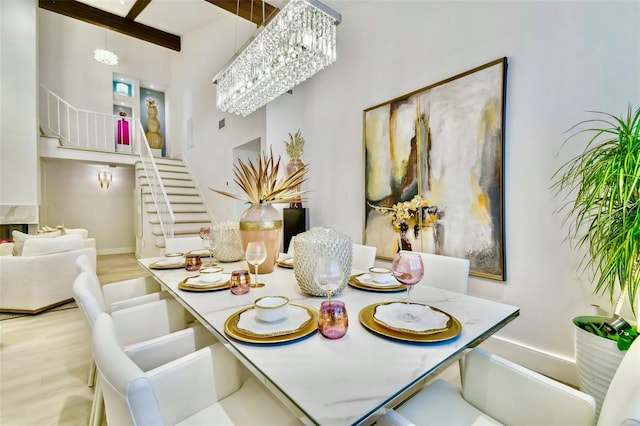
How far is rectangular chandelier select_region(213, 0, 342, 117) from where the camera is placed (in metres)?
2.04

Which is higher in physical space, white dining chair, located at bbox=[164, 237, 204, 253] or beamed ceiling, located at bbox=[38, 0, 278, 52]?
beamed ceiling, located at bbox=[38, 0, 278, 52]

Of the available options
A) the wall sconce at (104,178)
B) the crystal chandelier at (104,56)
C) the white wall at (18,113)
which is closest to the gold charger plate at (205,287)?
the white wall at (18,113)

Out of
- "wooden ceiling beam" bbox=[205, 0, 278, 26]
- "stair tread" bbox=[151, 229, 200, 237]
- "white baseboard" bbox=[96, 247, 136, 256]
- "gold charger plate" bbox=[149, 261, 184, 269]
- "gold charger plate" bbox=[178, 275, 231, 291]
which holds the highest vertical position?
"wooden ceiling beam" bbox=[205, 0, 278, 26]

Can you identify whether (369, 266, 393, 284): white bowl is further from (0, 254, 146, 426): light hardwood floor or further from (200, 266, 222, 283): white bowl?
(0, 254, 146, 426): light hardwood floor

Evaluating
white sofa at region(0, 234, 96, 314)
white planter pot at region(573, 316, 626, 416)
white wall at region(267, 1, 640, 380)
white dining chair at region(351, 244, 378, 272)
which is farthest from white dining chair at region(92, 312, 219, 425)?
white sofa at region(0, 234, 96, 314)

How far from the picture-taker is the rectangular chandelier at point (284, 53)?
2.04 metres

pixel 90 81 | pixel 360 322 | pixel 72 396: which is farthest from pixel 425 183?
pixel 90 81

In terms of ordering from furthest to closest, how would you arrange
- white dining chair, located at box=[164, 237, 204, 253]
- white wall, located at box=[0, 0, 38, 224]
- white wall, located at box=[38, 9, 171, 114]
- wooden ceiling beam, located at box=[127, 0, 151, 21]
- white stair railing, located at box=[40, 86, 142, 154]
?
white wall, located at box=[38, 9, 171, 114], white stair railing, located at box=[40, 86, 142, 154], wooden ceiling beam, located at box=[127, 0, 151, 21], white wall, located at box=[0, 0, 38, 224], white dining chair, located at box=[164, 237, 204, 253]

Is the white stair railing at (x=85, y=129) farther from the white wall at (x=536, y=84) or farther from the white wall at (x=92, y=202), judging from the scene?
the white wall at (x=536, y=84)

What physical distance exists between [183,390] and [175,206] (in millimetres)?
5117

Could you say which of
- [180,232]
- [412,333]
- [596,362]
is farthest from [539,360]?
[180,232]

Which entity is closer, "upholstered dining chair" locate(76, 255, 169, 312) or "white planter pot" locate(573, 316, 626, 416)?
"white planter pot" locate(573, 316, 626, 416)

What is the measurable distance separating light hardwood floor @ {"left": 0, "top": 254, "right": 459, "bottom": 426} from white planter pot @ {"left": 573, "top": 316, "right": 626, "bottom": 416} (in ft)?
2.12

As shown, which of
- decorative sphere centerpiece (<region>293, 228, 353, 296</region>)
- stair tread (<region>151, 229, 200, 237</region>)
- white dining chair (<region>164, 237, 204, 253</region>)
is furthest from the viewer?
stair tread (<region>151, 229, 200, 237</region>)
